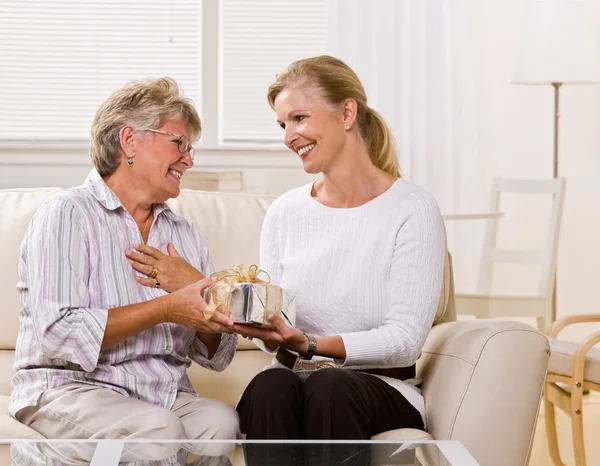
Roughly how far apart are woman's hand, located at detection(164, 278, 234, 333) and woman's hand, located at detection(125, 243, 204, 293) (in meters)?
0.11

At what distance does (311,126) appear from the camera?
2.06 meters

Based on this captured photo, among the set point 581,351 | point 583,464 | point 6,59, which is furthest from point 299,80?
point 6,59

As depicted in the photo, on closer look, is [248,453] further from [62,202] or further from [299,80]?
[299,80]

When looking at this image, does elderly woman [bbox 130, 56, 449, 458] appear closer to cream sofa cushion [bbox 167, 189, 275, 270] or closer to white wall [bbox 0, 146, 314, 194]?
cream sofa cushion [bbox 167, 189, 275, 270]

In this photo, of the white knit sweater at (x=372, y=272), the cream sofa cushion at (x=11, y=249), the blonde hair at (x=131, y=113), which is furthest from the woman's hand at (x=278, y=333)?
the cream sofa cushion at (x=11, y=249)

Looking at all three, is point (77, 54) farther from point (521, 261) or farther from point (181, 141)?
point (181, 141)

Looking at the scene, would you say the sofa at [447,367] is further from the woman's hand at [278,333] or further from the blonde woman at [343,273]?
the woman's hand at [278,333]

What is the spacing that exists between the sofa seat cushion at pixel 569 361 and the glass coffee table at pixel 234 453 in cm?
146

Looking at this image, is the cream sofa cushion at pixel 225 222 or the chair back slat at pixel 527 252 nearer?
the cream sofa cushion at pixel 225 222

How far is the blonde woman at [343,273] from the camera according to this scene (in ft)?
5.75

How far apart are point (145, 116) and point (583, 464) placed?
1.73m

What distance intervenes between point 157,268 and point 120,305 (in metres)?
0.11

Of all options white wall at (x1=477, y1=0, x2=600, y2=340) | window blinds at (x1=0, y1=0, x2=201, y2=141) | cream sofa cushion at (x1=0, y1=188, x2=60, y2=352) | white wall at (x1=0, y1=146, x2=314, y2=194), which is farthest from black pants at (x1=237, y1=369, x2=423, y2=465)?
white wall at (x1=477, y1=0, x2=600, y2=340)

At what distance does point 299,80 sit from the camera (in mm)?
2082
